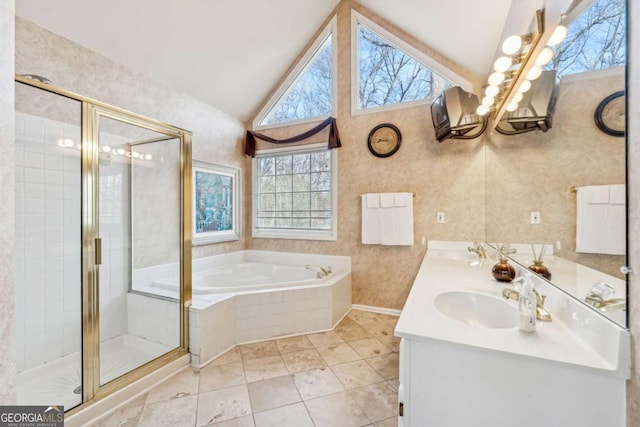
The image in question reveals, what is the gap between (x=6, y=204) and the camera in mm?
592

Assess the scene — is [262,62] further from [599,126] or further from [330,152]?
[599,126]

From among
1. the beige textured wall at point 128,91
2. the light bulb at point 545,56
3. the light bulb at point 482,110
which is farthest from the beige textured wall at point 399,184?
the light bulb at point 545,56

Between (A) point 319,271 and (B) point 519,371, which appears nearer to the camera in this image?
(B) point 519,371

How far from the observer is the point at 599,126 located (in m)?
0.91

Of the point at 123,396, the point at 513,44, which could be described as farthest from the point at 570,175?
the point at 123,396

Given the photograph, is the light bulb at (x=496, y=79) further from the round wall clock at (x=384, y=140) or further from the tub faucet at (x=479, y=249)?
the tub faucet at (x=479, y=249)

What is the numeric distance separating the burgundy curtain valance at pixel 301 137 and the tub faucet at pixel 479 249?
1.79 m

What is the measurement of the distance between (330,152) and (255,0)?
1.67 meters

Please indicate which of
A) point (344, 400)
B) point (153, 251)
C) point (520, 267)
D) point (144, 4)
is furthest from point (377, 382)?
point (144, 4)

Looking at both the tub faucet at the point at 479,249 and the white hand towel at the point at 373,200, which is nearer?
the tub faucet at the point at 479,249

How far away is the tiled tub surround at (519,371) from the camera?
71 centimetres

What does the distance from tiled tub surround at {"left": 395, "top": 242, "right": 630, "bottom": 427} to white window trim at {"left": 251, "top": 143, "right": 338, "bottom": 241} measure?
222cm

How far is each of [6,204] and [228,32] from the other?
8.82ft

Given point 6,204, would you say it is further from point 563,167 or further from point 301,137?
point 301,137
